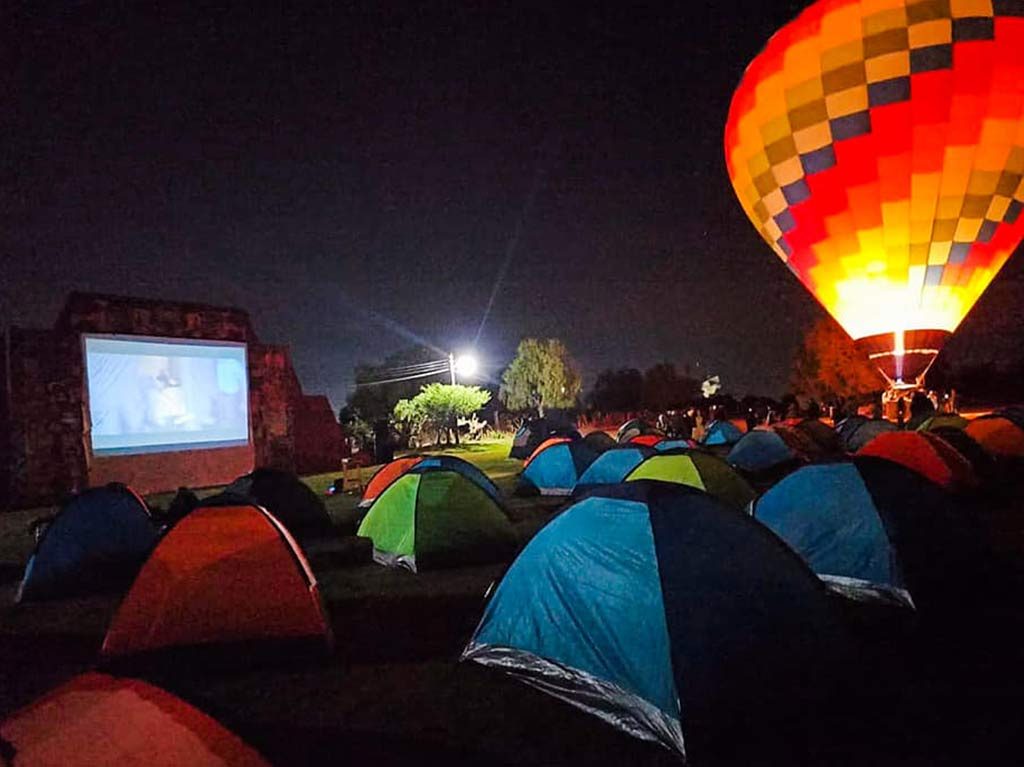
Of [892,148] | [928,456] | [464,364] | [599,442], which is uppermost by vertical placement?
[892,148]

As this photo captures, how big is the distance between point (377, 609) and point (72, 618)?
9.98 feet

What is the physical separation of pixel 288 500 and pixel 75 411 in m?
11.1

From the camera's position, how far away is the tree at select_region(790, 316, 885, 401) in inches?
1832

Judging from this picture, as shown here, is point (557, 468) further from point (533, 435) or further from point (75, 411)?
point (75, 411)

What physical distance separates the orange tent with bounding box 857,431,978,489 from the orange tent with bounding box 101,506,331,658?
9386 mm

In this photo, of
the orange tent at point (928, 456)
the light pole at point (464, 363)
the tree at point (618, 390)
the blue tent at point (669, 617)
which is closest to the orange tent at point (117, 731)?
the blue tent at point (669, 617)

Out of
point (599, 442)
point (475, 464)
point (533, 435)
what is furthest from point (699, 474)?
point (533, 435)

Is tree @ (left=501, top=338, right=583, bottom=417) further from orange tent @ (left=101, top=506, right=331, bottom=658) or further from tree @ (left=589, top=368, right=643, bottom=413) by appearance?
orange tent @ (left=101, top=506, right=331, bottom=658)

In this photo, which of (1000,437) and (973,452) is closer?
(973,452)

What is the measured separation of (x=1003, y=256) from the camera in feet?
45.2

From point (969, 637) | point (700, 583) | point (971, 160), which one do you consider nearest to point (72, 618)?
point (700, 583)

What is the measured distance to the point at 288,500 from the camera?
10594 mm

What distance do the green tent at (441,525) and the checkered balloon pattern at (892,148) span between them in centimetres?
1009

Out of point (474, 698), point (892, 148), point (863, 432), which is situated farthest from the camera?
point (863, 432)
